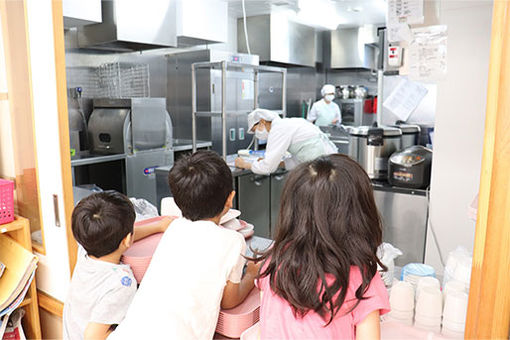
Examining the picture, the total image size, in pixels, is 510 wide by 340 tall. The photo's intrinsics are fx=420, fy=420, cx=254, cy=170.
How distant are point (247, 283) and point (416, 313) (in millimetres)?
453

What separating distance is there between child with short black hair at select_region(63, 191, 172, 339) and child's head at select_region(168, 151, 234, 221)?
20 cm

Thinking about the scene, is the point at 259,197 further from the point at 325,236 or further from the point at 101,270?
the point at 325,236

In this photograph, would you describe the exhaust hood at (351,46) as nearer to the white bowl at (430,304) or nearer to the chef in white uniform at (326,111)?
the chef in white uniform at (326,111)

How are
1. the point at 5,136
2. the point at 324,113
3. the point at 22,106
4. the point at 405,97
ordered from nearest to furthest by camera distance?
the point at 22,106 → the point at 5,136 → the point at 405,97 → the point at 324,113

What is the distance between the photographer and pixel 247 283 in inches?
47.4

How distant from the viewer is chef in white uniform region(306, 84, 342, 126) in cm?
631

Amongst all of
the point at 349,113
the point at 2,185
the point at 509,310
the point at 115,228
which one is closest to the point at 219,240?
the point at 115,228

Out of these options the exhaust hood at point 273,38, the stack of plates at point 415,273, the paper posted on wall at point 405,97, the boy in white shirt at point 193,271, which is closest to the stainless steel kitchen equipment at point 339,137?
the exhaust hood at point 273,38

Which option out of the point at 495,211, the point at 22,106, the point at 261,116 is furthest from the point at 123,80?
the point at 495,211

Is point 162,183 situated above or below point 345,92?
below

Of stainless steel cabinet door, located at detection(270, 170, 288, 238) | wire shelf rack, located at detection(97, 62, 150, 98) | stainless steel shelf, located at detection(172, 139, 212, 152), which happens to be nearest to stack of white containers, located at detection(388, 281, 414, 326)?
stainless steel cabinet door, located at detection(270, 170, 288, 238)

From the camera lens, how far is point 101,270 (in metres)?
1.25

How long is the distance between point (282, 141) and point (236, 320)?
2077mm

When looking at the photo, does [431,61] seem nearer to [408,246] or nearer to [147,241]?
[408,246]
